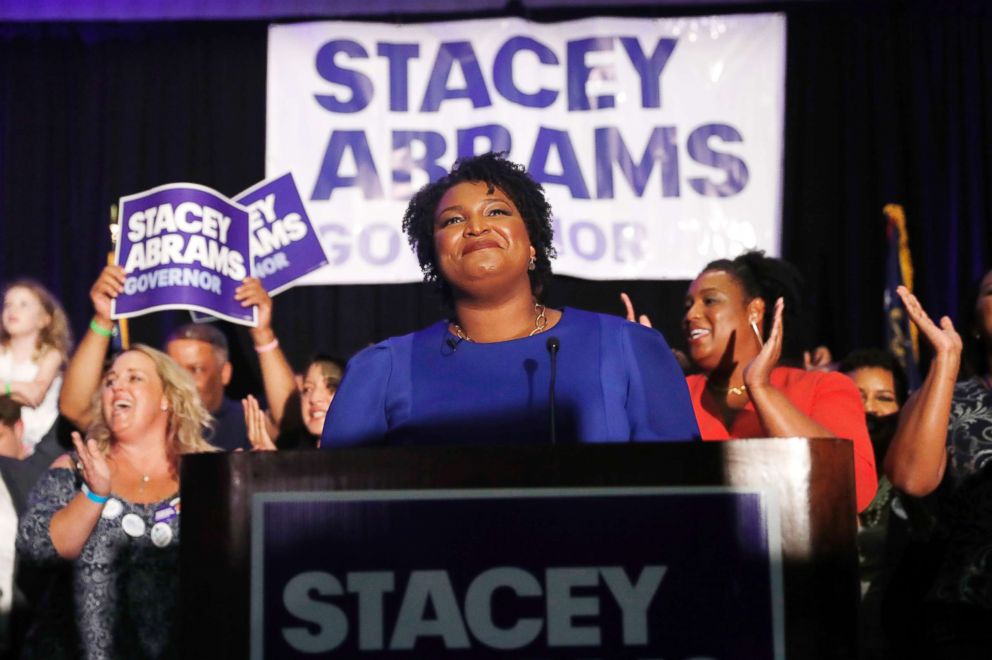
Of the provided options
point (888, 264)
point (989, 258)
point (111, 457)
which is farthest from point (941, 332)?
point (989, 258)

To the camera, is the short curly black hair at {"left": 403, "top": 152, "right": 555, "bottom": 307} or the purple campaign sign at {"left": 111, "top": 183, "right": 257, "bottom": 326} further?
the purple campaign sign at {"left": 111, "top": 183, "right": 257, "bottom": 326}

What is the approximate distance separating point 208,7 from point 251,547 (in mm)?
5698

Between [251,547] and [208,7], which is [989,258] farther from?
[251,547]

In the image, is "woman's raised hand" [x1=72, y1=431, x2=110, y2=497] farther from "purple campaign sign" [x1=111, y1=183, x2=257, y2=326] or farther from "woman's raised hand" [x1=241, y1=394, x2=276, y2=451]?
"purple campaign sign" [x1=111, y1=183, x2=257, y2=326]

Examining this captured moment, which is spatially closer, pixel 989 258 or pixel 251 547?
pixel 251 547

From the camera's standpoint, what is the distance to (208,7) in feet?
22.1

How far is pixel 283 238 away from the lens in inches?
227

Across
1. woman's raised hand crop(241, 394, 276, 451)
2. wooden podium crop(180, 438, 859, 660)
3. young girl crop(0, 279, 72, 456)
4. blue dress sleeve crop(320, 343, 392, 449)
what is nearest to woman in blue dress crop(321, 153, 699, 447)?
blue dress sleeve crop(320, 343, 392, 449)

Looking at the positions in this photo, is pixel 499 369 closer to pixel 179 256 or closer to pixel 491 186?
pixel 491 186

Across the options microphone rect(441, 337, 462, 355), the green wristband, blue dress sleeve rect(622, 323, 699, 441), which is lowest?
blue dress sleeve rect(622, 323, 699, 441)

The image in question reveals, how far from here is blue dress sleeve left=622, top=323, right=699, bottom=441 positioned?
2.17 metres

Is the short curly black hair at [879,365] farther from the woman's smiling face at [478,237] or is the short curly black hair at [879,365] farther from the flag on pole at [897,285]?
the woman's smiling face at [478,237]

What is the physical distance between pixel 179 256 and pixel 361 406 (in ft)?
10.2

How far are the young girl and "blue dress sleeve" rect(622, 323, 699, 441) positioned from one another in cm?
333
